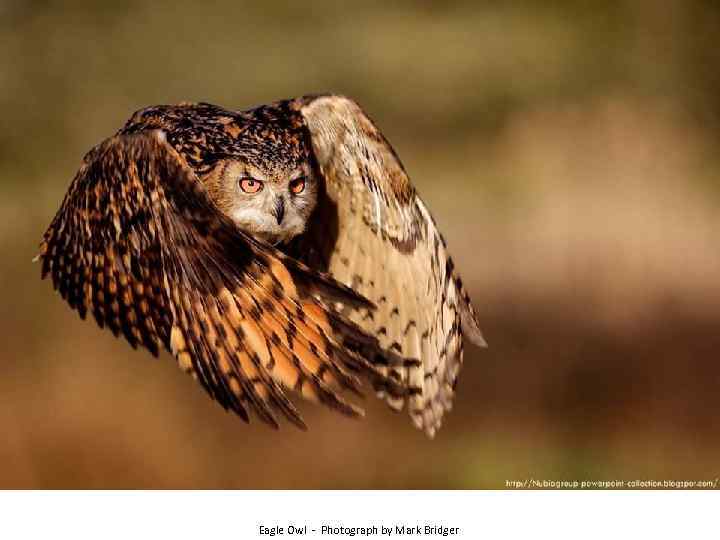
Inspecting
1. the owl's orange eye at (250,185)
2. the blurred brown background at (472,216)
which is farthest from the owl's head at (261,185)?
the blurred brown background at (472,216)

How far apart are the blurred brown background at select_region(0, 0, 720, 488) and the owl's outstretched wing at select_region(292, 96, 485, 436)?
0.05 m

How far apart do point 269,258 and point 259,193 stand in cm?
28

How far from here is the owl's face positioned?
1.26m

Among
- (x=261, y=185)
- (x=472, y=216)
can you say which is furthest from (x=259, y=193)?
(x=472, y=216)

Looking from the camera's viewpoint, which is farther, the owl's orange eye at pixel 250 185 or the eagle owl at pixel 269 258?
the owl's orange eye at pixel 250 185

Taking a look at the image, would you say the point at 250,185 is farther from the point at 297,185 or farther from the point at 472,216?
the point at 472,216

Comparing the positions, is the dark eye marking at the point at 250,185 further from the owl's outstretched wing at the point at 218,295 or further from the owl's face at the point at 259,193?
the owl's outstretched wing at the point at 218,295

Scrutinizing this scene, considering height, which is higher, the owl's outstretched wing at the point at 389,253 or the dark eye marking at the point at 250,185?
the dark eye marking at the point at 250,185

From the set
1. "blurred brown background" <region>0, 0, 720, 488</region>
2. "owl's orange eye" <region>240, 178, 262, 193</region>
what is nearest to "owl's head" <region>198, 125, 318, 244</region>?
"owl's orange eye" <region>240, 178, 262, 193</region>

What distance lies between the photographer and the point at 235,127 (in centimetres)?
129

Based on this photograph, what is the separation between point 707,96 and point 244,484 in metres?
0.98

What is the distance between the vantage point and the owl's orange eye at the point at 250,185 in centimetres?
Result: 127

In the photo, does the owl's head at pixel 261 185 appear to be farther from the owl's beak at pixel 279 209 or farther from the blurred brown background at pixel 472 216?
the blurred brown background at pixel 472 216

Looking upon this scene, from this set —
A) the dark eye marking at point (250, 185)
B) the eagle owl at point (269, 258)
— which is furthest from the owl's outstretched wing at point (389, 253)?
the dark eye marking at point (250, 185)
